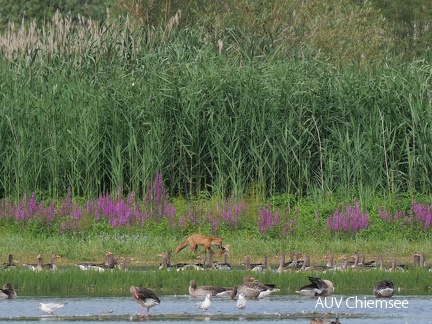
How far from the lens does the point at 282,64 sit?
25.9 meters

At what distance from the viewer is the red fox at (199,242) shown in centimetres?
2102

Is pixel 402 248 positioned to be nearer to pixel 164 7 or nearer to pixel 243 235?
pixel 243 235

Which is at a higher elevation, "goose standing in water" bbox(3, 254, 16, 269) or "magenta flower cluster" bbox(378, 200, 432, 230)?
"magenta flower cluster" bbox(378, 200, 432, 230)

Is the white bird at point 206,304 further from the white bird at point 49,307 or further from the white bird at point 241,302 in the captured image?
the white bird at point 49,307

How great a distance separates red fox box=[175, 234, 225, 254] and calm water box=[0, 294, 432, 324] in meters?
3.48

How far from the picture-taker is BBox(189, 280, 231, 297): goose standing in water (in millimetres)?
16828

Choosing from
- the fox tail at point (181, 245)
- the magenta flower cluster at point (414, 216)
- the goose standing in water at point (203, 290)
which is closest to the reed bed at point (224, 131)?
the magenta flower cluster at point (414, 216)

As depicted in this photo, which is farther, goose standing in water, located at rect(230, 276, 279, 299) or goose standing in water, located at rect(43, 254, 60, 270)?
goose standing in water, located at rect(43, 254, 60, 270)

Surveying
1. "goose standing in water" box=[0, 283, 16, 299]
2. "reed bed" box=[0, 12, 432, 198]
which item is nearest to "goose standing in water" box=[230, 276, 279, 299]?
"goose standing in water" box=[0, 283, 16, 299]

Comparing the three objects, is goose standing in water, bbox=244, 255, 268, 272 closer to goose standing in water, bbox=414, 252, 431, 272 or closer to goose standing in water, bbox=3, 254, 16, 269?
goose standing in water, bbox=414, 252, 431, 272

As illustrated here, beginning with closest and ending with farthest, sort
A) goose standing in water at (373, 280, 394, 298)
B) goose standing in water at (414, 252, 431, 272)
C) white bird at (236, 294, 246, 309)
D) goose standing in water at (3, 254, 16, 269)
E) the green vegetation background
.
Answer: white bird at (236, 294, 246, 309), goose standing in water at (373, 280, 394, 298), goose standing in water at (414, 252, 431, 272), goose standing in water at (3, 254, 16, 269), the green vegetation background

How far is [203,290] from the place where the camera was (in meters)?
16.8

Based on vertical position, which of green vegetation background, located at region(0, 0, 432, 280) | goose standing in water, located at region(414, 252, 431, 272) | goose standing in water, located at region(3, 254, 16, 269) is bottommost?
goose standing in water, located at region(3, 254, 16, 269)

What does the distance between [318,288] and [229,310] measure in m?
1.27
